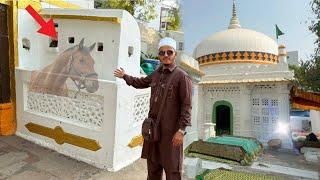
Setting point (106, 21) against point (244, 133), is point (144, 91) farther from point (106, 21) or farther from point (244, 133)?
point (244, 133)

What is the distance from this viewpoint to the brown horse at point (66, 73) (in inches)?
214

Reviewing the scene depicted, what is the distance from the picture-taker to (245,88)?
18.2 metres

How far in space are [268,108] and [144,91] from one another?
13.9m

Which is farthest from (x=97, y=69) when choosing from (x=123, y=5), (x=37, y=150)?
(x=123, y=5)

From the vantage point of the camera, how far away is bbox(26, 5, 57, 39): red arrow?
20.7 ft

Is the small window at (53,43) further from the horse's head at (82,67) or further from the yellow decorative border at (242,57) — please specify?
the yellow decorative border at (242,57)

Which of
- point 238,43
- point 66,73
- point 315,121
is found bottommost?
point 315,121

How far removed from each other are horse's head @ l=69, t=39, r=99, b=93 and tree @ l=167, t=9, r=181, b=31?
2159 centimetres

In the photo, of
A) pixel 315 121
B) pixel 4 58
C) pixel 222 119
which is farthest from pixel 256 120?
pixel 4 58

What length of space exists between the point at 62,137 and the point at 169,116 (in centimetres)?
310

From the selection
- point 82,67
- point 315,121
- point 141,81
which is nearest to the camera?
point 141,81

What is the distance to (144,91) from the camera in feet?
18.7

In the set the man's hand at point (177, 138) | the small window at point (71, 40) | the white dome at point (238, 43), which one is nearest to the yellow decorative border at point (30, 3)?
the small window at point (71, 40)

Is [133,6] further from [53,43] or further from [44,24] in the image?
[53,43]
